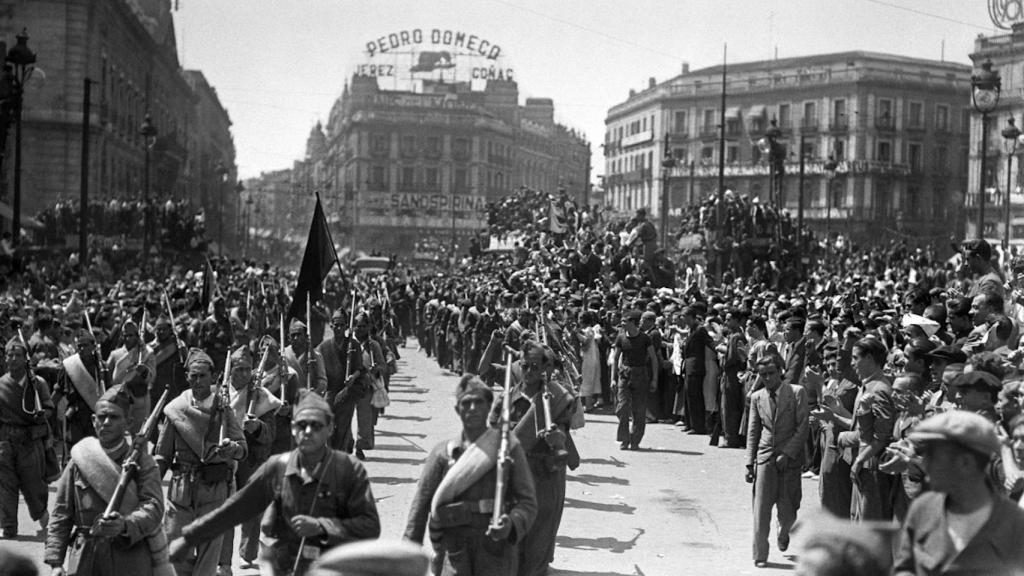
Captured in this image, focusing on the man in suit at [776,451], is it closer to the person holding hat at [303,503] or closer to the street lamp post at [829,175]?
the person holding hat at [303,503]

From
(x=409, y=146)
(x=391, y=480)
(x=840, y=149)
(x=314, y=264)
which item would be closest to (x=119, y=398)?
(x=314, y=264)

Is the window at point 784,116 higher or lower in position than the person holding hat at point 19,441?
higher

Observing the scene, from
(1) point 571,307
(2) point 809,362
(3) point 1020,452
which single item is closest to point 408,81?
(1) point 571,307

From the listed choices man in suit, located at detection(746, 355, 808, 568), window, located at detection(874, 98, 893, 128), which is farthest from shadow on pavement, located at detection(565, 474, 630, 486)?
window, located at detection(874, 98, 893, 128)

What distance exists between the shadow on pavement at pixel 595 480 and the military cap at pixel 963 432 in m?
9.27

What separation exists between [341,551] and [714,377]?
14.5 m

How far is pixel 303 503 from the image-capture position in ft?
20.4

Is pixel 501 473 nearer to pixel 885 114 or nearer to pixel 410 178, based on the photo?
pixel 885 114

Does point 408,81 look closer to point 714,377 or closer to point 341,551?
point 714,377

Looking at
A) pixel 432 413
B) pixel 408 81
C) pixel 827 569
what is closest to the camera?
pixel 827 569

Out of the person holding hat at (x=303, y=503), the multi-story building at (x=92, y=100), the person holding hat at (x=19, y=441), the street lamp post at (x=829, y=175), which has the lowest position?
the person holding hat at (x=19, y=441)

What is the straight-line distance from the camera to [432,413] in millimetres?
20703

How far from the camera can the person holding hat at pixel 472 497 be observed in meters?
6.69

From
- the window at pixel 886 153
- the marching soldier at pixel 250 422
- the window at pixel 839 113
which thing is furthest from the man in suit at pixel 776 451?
the window at pixel 886 153
